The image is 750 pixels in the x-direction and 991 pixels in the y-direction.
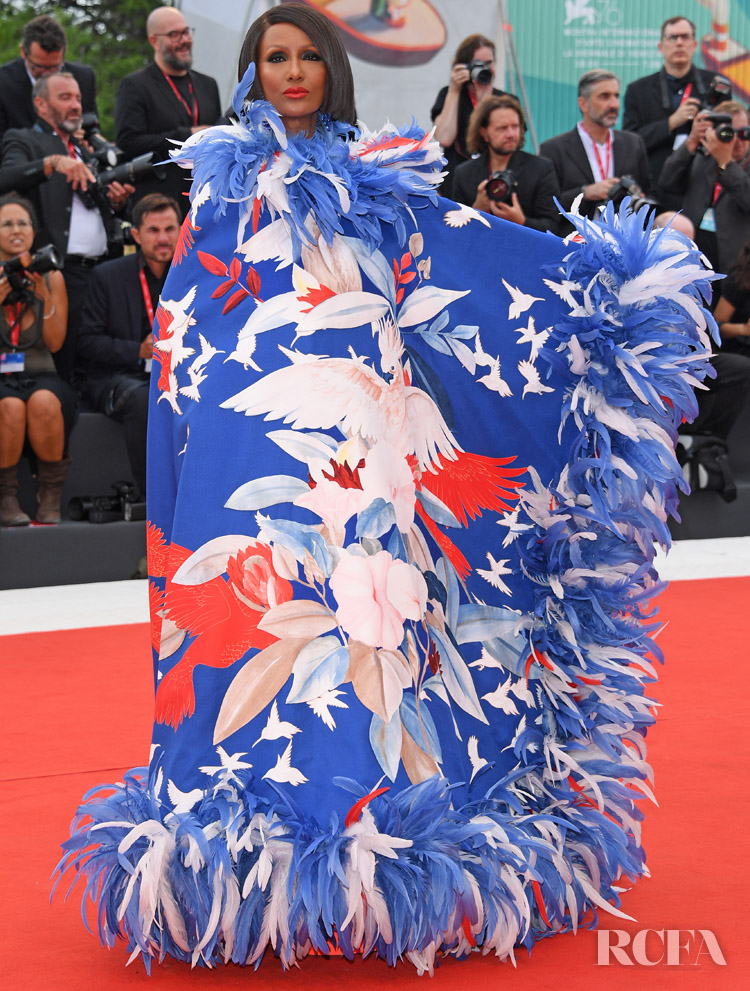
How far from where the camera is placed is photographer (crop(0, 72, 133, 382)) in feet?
17.1

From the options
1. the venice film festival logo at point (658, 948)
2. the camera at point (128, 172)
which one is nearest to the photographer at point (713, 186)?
the camera at point (128, 172)

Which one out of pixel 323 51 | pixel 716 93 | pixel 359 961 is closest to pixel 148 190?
pixel 716 93

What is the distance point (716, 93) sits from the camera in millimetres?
6391

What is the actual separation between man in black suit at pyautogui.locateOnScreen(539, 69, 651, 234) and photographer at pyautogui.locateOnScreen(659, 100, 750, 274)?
0.62ft

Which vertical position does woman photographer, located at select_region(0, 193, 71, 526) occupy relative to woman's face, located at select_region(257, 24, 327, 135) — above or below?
below

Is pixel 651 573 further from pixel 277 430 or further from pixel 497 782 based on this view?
pixel 277 430

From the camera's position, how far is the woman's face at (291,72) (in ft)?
6.54

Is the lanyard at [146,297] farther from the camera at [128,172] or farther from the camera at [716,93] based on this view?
the camera at [716,93]

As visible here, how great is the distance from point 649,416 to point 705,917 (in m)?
0.73

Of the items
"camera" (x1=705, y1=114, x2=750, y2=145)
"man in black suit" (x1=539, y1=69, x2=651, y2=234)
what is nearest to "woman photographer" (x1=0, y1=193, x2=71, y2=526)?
"man in black suit" (x1=539, y1=69, x2=651, y2=234)

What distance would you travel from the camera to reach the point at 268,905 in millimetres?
1688

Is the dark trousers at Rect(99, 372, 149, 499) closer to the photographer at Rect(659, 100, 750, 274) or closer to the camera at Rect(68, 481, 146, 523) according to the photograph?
the camera at Rect(68, 481, 146, 523)

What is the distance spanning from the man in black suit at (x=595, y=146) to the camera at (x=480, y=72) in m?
0.40

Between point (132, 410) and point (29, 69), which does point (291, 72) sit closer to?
point (132, 410)
